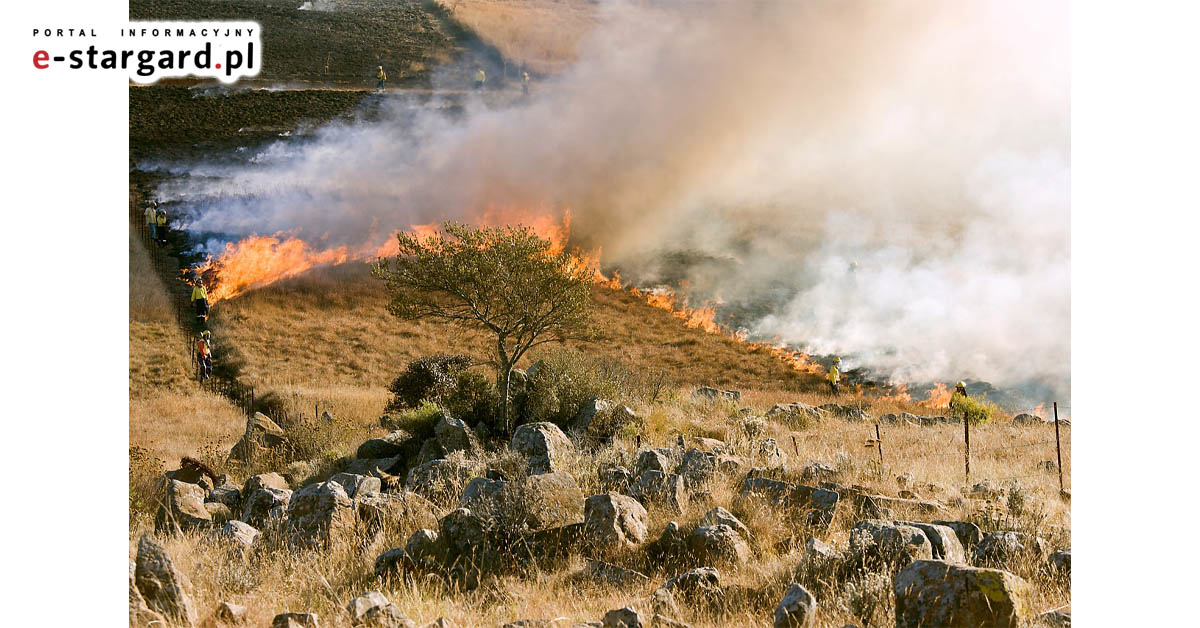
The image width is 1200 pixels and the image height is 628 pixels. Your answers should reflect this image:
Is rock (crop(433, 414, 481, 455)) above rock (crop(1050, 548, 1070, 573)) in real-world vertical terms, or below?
below

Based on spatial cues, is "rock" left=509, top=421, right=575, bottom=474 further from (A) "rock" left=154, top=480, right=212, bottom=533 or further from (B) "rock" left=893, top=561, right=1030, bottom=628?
(B) "rock" left=893, top=561, right=1030, bottom=628

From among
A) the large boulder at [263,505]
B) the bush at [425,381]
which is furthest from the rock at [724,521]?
the bush at [425,381]

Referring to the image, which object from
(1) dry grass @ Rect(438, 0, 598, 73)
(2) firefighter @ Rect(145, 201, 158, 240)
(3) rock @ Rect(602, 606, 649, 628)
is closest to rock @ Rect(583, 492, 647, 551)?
(3) rock @ Rect(602, 606, 649, 628)

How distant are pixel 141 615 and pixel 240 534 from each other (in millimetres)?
2405

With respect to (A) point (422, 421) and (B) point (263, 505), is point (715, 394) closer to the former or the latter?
(A) point (422, 421)

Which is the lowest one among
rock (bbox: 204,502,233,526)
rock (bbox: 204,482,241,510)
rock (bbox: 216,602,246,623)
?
rock (bbox: 204,482,241,510)

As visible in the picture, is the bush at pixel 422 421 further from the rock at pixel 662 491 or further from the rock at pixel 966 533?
the rock at pixel 966 533

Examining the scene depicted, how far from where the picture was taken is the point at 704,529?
7.43 metres

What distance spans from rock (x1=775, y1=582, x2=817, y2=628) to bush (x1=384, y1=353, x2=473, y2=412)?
41.3ft

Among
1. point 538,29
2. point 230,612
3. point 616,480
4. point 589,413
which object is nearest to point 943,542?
point 616,480

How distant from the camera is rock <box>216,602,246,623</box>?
599 centimetres

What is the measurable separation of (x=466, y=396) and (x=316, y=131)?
28.4m

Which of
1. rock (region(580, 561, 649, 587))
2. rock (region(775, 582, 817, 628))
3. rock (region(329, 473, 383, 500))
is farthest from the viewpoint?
rock (region(329, 473, 383, 500))

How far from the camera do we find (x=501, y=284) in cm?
1455
